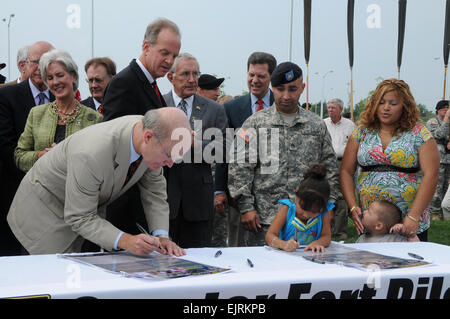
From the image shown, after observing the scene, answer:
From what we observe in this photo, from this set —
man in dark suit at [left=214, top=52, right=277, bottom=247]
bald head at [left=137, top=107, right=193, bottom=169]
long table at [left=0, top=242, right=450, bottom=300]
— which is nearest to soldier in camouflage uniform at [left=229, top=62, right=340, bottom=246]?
man in dark suit at [left=214, top=52, right=277, bottom=247]

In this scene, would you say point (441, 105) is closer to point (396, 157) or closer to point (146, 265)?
point (396, 157)

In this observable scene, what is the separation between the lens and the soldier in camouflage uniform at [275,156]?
3391 millimetres

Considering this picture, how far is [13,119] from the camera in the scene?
11.7ft

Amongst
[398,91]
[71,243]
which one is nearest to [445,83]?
[398,91]

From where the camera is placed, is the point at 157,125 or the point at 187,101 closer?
the point at 157,125

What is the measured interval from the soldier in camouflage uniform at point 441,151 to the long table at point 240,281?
18.0 feet

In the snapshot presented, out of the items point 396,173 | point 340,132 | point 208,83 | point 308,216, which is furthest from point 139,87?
point 340,132

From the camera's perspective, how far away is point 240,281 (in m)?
1.95

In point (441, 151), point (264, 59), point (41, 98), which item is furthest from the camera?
point (441, 151)

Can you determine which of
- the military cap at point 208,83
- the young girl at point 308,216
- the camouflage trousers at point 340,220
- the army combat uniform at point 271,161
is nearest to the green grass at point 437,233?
the camouflage trousers at point 340,220

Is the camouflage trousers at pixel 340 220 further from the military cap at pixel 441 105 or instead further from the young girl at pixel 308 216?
the young girl at pixel 308 216

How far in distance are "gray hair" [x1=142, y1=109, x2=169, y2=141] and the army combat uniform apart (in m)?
1.27

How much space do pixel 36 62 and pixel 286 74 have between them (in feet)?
5.90
